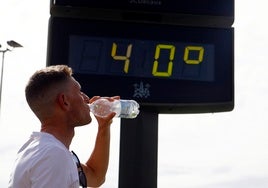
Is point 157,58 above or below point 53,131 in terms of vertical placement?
above

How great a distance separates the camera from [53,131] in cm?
232

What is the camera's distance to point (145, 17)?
578 centimetres

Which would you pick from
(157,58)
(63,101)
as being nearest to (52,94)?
(63,101)

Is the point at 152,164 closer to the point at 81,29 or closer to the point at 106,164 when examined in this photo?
the point at 81,29

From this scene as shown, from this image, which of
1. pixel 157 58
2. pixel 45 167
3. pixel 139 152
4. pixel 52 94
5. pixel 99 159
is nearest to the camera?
pixel 45 167

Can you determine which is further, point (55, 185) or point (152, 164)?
point (152, 164)

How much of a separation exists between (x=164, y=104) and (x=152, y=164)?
521 millimetres

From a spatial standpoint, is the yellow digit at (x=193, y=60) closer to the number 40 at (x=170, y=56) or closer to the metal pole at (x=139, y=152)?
the number 40 at (x=170, y=56)

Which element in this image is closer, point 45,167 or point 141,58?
point 45,167

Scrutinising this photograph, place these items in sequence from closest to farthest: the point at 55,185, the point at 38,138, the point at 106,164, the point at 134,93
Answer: the point at 55,185
the point at 38,138
the point at 106,164
the point at 134,93

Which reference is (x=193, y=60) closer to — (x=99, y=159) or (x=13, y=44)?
(x=99, y=159)

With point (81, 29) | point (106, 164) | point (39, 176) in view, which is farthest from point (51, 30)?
point (39, 176)

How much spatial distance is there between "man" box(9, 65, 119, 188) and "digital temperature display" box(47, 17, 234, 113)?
296cm

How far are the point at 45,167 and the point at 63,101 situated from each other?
313mm
